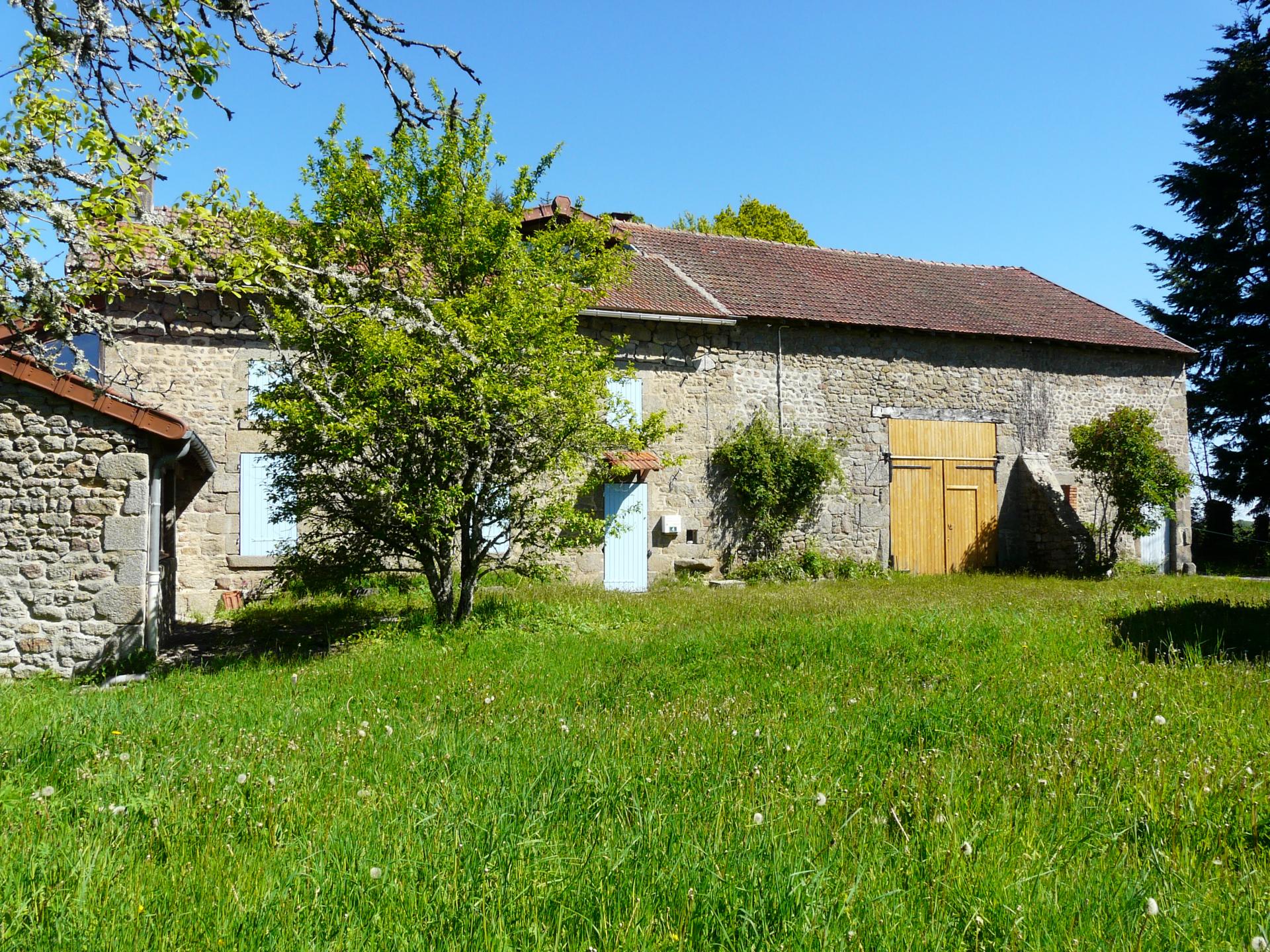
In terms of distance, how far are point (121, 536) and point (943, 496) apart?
13.6 metres

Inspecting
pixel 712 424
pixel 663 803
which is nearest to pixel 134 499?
pixel 663 803

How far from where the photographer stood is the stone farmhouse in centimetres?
752

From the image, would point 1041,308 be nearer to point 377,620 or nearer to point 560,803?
point 377,620

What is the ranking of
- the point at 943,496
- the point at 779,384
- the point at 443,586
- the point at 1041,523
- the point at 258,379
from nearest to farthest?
the point at 443,586 < the point at 258,379 < the point at 779,384 < the point at 943,496 < the point at 1041,523

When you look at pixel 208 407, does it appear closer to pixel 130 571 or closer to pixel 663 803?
pixel 130 571

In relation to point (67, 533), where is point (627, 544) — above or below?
below

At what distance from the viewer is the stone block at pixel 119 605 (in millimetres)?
7508

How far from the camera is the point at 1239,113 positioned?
2081cm

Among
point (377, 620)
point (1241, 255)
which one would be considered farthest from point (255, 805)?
point (1241, 255)

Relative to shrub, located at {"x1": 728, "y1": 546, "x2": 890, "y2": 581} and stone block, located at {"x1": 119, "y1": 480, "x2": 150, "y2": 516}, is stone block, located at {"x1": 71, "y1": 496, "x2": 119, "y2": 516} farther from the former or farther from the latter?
shrub, located at {"x1": 728, "y1": 546, "x2": 890, "y2": 581}

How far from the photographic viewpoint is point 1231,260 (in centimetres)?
2109

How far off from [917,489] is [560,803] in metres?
13.9

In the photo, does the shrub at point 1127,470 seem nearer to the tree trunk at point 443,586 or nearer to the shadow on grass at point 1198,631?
the shadow on grass at point 1198,631

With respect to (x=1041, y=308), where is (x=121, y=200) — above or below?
below
